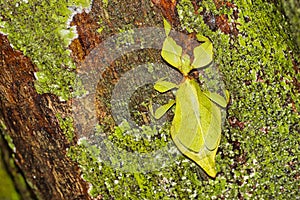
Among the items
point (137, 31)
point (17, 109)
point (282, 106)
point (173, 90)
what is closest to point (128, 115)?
point (173, 90)

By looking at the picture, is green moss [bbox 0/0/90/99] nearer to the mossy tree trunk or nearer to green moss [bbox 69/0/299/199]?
the mossy tree trunk

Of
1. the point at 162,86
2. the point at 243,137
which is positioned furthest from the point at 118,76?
the point at 243,137

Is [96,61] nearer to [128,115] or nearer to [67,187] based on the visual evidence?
[128,115]

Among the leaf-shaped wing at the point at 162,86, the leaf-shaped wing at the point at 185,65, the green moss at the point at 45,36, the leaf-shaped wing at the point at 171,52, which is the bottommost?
the leaf-shaped wing at the point at 162,86

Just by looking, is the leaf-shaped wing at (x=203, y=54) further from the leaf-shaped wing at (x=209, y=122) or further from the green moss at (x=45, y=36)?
the green moss at (x=45, y=36)

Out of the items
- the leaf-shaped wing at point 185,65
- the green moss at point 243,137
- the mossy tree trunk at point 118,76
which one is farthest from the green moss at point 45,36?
the leaf-shaped wing at point 185,65

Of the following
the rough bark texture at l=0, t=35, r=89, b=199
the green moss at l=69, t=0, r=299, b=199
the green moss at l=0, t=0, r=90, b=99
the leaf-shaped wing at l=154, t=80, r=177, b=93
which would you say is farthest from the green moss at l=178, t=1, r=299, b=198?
the rough bark texture at l=0, t=35, r=89, b=199

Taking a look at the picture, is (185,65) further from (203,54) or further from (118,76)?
(118,76)
